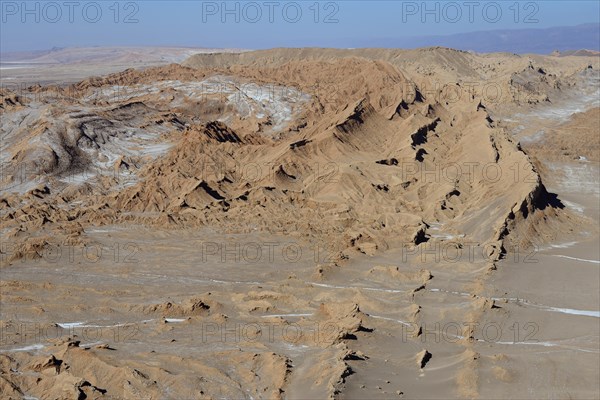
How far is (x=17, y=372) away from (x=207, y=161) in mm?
17401

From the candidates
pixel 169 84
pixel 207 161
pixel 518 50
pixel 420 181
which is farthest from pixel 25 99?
pixel 518 50

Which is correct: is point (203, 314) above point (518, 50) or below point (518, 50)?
below

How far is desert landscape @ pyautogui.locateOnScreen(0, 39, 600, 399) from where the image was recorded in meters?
14.0

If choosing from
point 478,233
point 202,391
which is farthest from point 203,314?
point 478,233

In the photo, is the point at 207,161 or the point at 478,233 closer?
the point at 478,233

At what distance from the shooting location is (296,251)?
2223cm

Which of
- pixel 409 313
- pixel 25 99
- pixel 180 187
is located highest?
pixel 25 99

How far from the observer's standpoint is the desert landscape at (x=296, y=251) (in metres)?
14.0

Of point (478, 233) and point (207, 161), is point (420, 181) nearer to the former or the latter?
point (478, 233)

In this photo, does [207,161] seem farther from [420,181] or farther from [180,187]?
[420,181]

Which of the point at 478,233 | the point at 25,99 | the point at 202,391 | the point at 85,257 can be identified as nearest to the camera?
the point at 202,391

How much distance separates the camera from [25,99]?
39125 mm

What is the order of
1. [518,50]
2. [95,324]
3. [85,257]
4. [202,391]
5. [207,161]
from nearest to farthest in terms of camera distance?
1. [202,391]
2. [95,324]
3. [85,257]
4. [207,161]
5. [518,50]

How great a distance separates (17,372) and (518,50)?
181 metres
